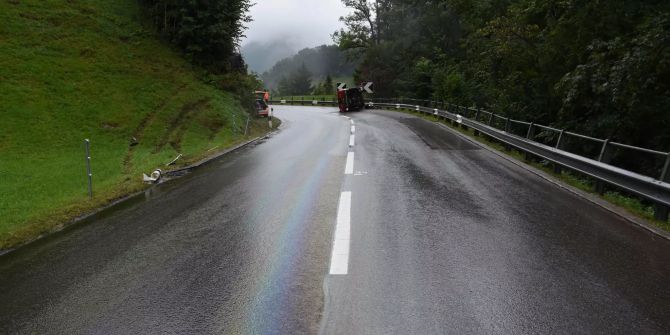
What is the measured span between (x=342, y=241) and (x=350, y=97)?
38365 mm

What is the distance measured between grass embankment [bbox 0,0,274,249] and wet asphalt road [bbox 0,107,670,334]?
8.47ft

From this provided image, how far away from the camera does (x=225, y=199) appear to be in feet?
27.6

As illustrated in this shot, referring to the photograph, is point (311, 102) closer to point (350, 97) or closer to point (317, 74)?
point (350, 97)

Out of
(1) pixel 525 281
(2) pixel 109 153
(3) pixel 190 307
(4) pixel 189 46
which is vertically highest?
(4) pixel 189 46

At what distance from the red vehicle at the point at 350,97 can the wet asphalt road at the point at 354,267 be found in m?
34.4

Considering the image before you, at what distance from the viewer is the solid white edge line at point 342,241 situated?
477cm

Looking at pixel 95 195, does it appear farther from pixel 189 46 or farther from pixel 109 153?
pixel 189 46

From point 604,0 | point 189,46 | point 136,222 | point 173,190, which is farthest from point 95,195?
point 189,46

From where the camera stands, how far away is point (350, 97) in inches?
1698

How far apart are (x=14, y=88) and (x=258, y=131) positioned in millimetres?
11425

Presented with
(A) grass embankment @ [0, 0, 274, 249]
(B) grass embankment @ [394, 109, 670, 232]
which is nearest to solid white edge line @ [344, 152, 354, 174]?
(B) grass embankment @ [394, 109, 670, 232]

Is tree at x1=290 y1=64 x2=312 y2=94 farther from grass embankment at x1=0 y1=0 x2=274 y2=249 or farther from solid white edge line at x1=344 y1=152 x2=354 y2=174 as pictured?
solid white edge line at x1=344 y1=152 x2=354 y2=174

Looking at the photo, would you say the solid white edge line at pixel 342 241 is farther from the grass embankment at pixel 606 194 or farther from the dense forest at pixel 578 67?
the dense forest at pixel 578 67

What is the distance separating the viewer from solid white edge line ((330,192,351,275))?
4.77 metres
